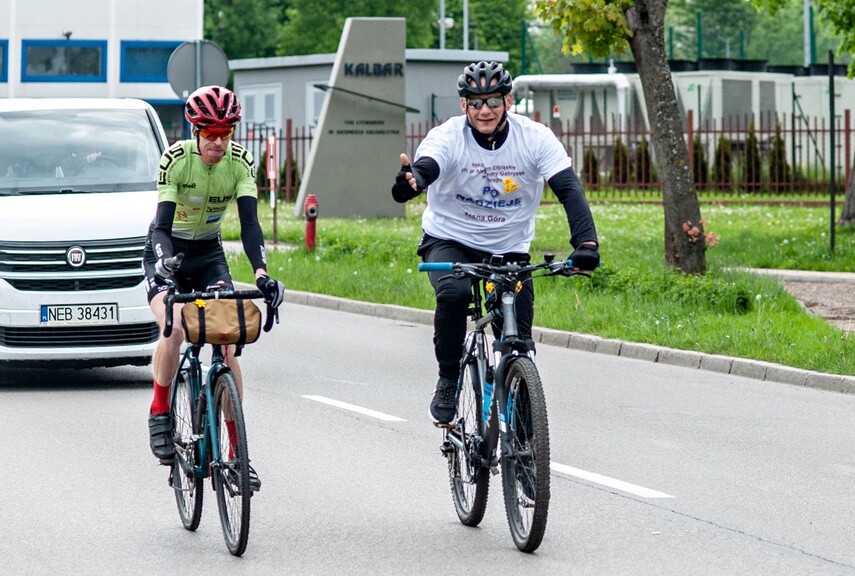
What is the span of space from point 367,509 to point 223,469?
45.2 inches

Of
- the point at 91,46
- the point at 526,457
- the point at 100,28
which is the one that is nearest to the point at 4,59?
the point at 91,46

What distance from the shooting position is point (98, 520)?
7.54 meters

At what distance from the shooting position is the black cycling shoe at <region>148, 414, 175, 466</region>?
24.5ft

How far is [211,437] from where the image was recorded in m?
6.89

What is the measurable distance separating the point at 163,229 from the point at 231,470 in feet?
3.77

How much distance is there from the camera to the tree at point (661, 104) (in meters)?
18.9

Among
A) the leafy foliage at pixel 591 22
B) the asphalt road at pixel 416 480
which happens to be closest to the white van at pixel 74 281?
the asphalt road at pixel 416 480

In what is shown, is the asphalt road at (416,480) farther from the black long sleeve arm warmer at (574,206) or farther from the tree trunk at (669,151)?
the tree trunk at (669,151)

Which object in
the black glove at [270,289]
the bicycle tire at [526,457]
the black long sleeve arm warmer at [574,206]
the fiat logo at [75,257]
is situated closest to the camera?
the bicycle tire at [526,457]

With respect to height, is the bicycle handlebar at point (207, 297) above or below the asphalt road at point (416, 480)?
above

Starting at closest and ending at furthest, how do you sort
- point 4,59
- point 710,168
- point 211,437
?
1. point 211,437
2. point 710,168
3. point 4,59

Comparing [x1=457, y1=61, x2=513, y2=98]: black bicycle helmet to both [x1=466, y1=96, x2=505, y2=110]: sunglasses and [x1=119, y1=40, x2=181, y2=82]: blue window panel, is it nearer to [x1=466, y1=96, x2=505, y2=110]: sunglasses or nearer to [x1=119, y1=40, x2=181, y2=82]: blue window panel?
[x1=466, y1=96, x2=505, y2=110]: sunglasses

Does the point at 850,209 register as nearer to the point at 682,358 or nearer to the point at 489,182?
the point at 682,358

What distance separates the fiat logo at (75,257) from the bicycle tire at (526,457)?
17.9 ft
